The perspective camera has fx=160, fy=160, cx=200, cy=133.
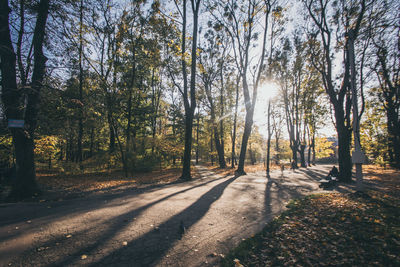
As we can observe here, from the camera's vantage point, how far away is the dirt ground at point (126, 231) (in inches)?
113

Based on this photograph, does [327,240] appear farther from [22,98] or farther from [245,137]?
[245,137]

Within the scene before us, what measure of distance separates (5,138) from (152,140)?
10306 mm

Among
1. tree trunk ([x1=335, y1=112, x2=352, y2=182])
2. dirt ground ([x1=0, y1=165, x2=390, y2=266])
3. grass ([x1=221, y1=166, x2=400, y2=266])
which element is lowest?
dirt ground ([x1=0, y1=165, x2=390, y2=266])

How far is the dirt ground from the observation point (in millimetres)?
2863

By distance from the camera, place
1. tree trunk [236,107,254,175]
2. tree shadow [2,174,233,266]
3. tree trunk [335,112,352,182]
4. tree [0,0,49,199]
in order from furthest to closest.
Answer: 1. tree trunk [236,107,254,175]
2. tree trunk [335,112,352,182]
3. tree [0,0,49,199]
4. tree shadow [2,174,233,266]

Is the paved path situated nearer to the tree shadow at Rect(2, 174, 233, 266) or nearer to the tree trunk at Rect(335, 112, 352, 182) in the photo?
the tree shadow at Rect(2, 174, 233, 266)

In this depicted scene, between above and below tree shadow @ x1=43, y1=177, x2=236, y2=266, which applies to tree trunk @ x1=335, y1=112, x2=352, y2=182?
above

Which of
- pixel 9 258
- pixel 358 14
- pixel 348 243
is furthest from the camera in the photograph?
pixel 358 14

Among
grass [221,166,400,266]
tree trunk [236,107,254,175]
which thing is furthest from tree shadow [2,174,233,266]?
tree trunk [236,107,254,175]

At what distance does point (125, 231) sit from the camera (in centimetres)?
381

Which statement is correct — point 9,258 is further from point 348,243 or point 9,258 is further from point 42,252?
point 348,243

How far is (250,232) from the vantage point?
13.0 ft

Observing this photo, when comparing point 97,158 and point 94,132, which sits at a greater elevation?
point 94,132

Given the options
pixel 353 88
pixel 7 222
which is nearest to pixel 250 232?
pixel 7 222
